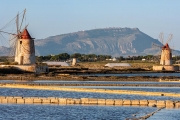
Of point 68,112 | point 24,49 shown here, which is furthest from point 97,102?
point 24,49

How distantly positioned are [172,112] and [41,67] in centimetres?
4901

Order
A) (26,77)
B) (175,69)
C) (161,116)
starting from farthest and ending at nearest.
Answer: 1. (175,69)
2. (26,77)
3. (161,116)

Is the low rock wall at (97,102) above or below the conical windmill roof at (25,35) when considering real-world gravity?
below

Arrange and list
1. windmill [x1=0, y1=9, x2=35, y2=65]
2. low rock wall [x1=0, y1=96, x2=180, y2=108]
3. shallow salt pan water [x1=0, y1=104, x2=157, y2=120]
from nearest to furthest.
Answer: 1. shallow salt pan water [x1=0, y1=104, x2=157, y2=120]
2. low rock wall [x1=0, y1=96, x2=180, y2=108]
3. windmill [x1=0, y1=9, x2=35, y2=65]

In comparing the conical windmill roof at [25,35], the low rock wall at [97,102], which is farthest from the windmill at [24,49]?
the low rock wall at [97,102]

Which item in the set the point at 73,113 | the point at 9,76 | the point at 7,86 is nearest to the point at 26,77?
the point at 9,76

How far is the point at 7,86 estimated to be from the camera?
45.8 m

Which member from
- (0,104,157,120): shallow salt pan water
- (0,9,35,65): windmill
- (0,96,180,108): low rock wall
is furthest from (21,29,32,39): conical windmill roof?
(0,104,157,120): shallow salt pan water

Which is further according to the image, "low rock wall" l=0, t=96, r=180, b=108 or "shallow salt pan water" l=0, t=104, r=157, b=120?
"low rock wall" l=0, t=96, r=180, b=108

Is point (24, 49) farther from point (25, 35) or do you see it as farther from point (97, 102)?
point (97, 102)

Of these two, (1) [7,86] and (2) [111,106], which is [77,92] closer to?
(1) [7,86]

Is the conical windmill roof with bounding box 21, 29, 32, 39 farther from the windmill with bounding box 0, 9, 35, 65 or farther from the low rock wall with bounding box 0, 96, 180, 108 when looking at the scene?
the low rock wall with bounding box 0, 96, 180, 108

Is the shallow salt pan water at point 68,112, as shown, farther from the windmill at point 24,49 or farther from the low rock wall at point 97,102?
the windmill at point 24,49

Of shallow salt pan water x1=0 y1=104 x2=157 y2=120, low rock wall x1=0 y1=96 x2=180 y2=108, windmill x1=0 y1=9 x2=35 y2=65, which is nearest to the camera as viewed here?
shallow salt pan water x1=0 y1=104 x2=157 y2=120
